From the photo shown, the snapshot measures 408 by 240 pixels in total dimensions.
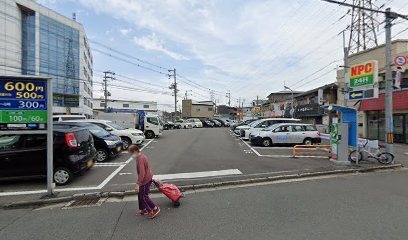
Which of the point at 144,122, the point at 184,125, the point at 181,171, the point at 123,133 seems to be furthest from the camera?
the point at 184,125

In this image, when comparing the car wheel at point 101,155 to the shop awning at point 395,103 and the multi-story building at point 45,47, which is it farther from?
the multi-story building at point 45,47

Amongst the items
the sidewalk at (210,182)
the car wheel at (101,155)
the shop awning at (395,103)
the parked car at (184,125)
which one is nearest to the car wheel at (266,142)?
the sidewalk at (210,182)

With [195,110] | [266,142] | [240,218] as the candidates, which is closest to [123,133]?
[266,142]

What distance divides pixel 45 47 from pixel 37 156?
4056 centimetres

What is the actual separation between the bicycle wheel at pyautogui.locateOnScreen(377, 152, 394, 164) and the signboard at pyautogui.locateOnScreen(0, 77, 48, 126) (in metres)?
11.6

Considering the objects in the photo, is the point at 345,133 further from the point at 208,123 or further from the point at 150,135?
the point at 208,123

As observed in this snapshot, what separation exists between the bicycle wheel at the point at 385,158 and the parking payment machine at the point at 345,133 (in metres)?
1.28

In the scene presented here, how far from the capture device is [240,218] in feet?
13.1

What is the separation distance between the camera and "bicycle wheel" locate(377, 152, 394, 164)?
854cm

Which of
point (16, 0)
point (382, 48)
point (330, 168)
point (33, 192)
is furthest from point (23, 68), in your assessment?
point (382, 48)

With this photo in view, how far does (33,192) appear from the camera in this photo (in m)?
5.38

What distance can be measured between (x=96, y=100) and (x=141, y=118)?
71.0 meters

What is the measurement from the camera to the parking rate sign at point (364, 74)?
8492mm

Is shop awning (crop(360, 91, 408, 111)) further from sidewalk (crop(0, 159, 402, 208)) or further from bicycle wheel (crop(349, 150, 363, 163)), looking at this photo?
bicycle wheel (crop(349, 150, 363, 163))
